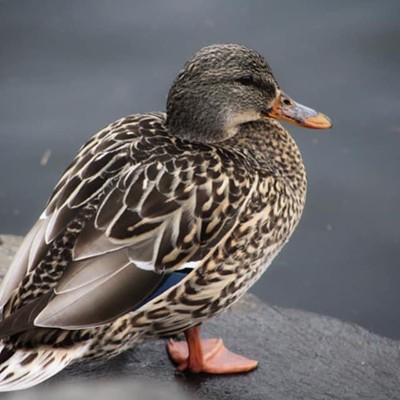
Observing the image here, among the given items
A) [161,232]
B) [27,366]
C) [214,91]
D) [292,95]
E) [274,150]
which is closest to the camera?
[27,366]

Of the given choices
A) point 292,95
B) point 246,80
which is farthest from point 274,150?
point 292,95

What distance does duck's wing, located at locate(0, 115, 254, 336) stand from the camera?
3.56 metres

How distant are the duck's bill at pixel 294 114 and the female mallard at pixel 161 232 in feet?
0.26

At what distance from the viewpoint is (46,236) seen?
3729mm

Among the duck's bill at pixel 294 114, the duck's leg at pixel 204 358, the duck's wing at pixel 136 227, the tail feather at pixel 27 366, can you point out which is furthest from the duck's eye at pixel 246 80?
the tail feather at pixel 27 366

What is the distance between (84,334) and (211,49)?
Answer: 1.27m

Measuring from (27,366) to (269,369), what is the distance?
108 centimetres

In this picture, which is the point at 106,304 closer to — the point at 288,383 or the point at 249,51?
the point at 288,383

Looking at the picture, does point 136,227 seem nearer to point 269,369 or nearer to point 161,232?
point 161,232

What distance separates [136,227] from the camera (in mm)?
3703

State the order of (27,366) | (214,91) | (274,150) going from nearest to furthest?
(27,366)
(214,91)
(274,150)

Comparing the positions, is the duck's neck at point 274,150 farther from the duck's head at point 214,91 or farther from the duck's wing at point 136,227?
the duck's wing at point 136,227

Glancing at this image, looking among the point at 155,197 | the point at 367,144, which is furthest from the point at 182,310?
the point at 367,144

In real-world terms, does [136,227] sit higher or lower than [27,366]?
higher
